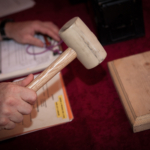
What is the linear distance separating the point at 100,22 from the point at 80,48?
288 millimetres

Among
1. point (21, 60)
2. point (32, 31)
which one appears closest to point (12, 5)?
point (32, 31)

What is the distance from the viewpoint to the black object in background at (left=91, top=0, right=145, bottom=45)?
0.69 meters

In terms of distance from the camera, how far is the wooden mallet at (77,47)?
0.52 m

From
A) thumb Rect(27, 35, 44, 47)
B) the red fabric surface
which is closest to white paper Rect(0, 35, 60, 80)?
thumb Rect(27, 35, 44, 47)

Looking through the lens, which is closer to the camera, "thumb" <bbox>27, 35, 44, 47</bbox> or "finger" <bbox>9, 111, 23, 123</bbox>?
"finger" <bbox>9, 111, 23, 123</bbox>

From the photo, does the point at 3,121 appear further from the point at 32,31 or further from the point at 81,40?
the point at 32,31

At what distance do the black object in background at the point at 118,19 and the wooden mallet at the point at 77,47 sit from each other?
0.75 ft

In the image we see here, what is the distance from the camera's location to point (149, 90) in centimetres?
59

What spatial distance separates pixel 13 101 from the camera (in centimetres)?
51

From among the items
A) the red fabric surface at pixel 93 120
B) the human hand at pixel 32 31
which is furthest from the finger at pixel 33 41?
the red fabric surface at pixel 93 120

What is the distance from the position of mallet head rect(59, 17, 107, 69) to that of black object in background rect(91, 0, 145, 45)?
0.75ft

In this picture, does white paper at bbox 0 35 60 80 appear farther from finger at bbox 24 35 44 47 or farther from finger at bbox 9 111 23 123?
finger at bbox 9 111 23 123

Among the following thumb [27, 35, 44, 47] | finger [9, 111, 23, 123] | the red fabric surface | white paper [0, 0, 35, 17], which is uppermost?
white paper [0, 0, 35, 17]

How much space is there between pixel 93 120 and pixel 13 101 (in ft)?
1.06
